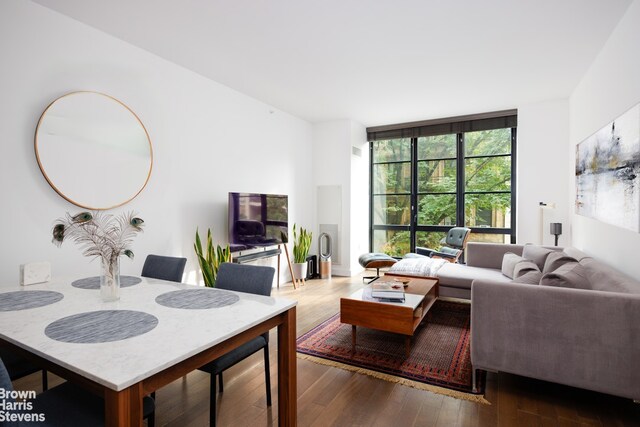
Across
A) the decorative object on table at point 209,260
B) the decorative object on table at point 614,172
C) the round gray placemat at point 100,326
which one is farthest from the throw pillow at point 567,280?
the decorative object on table at point 209,260

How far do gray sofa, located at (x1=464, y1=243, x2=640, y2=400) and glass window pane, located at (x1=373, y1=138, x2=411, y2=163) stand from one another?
4.23m

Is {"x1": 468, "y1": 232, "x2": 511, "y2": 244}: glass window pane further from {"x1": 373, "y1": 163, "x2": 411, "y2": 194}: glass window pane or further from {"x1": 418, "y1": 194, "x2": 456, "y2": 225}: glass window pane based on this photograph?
{"x1": 373, "y1": 163, "x2": 411, "y2": 194}: glass window pane

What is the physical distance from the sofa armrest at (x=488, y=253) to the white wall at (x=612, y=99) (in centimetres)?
78

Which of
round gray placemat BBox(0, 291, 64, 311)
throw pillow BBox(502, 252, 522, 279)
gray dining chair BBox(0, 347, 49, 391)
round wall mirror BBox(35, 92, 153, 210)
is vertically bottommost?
gray dining chair BBox(0, 347, 49, 391)

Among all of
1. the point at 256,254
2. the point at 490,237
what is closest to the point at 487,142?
the point at 490,237

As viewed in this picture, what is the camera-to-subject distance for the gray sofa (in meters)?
1.82

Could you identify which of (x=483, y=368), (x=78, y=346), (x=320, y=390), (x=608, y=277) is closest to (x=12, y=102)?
(x=78, y=346)

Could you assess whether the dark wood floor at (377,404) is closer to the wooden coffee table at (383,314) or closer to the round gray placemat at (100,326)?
the wooden coffee table at (383,314)

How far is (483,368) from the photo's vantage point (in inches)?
85.7

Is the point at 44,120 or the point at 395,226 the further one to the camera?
the point at 395,226

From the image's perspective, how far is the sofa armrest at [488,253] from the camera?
13.9ft

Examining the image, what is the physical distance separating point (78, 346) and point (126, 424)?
0.36 meters

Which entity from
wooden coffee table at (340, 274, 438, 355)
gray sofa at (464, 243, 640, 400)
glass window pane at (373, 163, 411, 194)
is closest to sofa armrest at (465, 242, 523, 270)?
wooden coffee table at (340, 274, 438, 355)

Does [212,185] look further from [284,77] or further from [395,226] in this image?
[395,226]
